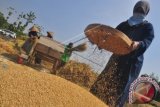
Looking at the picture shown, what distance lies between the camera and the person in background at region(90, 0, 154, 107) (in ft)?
16.2

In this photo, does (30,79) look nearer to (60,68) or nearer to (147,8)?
(147,8)

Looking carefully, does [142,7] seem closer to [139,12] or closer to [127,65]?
[139,12]

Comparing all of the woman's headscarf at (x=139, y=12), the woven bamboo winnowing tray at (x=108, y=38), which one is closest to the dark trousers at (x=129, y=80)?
the woven bamboo winnowing tray at (x=108, y=38)

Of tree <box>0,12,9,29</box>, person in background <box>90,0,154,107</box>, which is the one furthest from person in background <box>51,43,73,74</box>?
tree <box>0,12,9,29</box>

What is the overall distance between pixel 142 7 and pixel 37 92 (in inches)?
79.7

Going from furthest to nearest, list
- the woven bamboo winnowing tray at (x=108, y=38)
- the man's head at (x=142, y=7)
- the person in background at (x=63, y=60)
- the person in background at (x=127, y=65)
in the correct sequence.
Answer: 1. the person in background at (x=63, y=60)
2. the man's head at (x=142, y=7)
3. the person in background at (x=127, y=65)
4. the woven bamboo winnowing tray at (x=108, y=38)

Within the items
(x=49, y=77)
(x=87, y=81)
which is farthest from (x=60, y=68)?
(x=49, y=77)

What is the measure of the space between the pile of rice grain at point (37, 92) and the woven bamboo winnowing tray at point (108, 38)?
2.60 feet

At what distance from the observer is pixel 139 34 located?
502cm

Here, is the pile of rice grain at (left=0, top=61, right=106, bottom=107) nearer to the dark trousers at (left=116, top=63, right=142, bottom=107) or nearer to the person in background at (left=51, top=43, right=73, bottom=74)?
the dark trousers at (left=116, top=63, right=142, bottom=107)

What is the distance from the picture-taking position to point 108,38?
4.84 metres

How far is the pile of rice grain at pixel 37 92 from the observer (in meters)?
3.64

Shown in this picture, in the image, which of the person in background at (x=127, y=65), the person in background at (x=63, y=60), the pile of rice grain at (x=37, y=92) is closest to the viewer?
the pile of rice grain at (x=37, y=92)

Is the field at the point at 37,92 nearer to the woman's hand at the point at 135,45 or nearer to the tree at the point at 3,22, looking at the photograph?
the woman's hand at the point at 135,45
